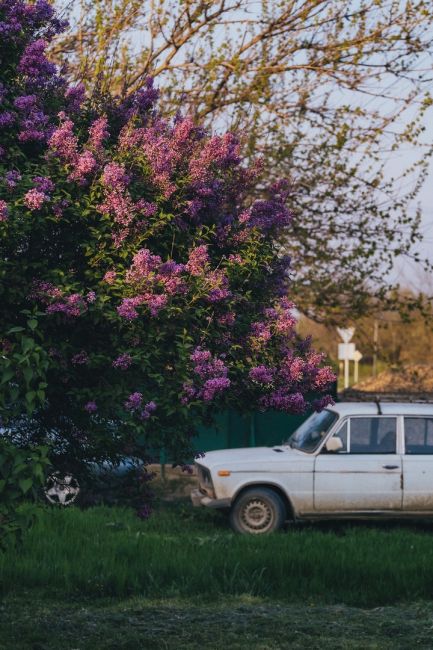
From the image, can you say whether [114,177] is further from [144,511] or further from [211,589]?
[211,589]

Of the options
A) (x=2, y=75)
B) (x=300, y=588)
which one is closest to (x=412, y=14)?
(x=300, y=588)

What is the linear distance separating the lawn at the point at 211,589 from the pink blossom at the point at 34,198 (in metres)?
3.46

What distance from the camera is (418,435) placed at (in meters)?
14.7

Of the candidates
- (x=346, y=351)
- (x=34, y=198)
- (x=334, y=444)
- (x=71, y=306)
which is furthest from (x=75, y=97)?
(x=346, y=351)

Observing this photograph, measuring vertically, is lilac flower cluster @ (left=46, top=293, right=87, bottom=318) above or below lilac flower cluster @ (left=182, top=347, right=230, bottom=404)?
above

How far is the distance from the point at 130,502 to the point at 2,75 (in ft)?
10.0

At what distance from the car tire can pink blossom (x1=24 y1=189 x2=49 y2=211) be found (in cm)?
789

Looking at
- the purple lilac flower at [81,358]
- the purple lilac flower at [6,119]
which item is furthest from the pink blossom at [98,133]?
the purple lilac flower at [81,358]

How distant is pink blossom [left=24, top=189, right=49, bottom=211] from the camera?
277 inches

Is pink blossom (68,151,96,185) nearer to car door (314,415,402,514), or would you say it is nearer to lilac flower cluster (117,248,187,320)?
lilac flower cluster (117,248,187,320)

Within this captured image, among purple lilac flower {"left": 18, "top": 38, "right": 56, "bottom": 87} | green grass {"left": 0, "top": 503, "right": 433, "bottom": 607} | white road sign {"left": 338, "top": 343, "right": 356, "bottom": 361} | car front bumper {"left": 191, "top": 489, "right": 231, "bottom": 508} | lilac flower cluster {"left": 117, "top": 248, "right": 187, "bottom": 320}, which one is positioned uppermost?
white road sign {"left": 338, "top": 343, "right": 356, "bottom": 361}

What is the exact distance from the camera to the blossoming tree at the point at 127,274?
725 centimetres

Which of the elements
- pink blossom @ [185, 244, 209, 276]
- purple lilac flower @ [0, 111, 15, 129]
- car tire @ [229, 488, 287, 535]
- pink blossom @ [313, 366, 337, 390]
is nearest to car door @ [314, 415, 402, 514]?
car tire @ [229, 488, 287, 535]

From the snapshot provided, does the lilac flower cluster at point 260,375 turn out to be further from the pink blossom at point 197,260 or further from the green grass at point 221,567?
the green grass at point 221,567
